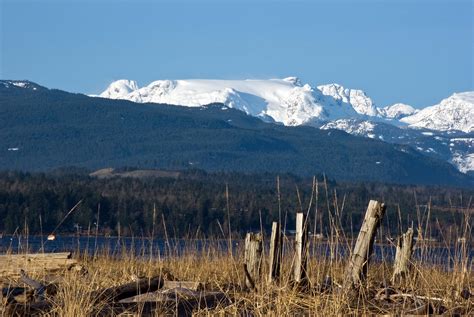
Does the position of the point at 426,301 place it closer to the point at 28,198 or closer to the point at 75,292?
the point at 75,292

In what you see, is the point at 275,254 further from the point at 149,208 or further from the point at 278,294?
the point at 149,208

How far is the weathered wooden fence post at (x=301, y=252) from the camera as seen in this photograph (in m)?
12.7

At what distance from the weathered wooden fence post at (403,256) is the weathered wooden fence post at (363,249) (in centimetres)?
200

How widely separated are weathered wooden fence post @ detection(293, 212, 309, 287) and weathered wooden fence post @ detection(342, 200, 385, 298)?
1.67ft

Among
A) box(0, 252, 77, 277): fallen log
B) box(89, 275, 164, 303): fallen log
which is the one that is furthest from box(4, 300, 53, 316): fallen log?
box(0, 252, 77, 277): fallen log

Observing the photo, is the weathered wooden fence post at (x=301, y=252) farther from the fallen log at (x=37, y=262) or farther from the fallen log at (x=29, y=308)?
the fallen log at (x=37, y=262)

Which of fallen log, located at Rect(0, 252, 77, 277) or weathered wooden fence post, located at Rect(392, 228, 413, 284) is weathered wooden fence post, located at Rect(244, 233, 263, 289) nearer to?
weathered wooden fence post, located at Rect(392, 228, 413, 284)

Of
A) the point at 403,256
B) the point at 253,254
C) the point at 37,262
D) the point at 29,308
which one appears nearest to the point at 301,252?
the point at 253,254

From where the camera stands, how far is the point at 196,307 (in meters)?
11.7

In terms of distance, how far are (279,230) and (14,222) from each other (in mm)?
81183

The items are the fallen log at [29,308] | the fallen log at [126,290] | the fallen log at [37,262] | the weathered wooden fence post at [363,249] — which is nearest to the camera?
the fallen log at [29,308]

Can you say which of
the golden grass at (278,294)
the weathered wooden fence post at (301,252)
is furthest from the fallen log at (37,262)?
the weathered wooden fence post at (301,252)

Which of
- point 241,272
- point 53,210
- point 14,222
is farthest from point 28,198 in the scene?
Result: point 241,272

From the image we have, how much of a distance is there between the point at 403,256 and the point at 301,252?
2.35 metres
